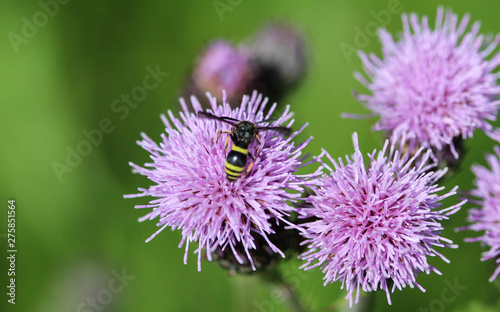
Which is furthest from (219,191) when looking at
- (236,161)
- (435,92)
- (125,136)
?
(125,136)

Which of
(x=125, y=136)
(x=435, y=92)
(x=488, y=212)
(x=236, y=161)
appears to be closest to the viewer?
(x=236, y=161)

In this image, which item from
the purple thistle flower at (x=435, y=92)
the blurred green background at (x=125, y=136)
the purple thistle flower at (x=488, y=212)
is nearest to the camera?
the purple thistle flower at (x=488, y=212)

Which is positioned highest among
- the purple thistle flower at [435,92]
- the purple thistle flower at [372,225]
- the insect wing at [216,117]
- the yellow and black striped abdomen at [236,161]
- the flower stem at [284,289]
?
the purple thistle flower at [435,92]

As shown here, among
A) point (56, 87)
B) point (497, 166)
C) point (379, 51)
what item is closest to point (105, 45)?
point (56, 87)

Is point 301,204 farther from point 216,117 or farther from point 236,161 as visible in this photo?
point 216,117

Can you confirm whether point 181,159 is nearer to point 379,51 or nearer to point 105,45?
point 105,45

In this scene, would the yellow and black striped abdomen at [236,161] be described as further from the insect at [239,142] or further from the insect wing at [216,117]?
the insect wing at [216,117]

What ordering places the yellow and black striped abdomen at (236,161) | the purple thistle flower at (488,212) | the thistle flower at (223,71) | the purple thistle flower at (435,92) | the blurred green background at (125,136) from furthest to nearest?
the blurred green background at (125,136) < the thistle flower at (223,71) < the purple thistle flower at (435,92) < the purple thistle flower at (488,212) < the yellow and black striped abdomen at (236,161)

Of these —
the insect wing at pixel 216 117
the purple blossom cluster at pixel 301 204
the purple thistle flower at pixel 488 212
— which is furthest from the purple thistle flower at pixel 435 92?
the insect wing at pixel 216 117
